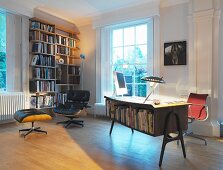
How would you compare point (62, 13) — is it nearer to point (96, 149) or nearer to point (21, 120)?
point (21, 120)

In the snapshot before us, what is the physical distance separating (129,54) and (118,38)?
1.99 feet

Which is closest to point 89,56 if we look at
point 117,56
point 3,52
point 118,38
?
point 117,56

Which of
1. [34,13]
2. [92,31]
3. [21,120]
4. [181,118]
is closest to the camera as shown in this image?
[181,118]

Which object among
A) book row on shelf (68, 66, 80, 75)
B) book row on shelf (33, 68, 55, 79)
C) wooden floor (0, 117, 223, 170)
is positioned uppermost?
book row on shelf (68, 66, 80, 75)

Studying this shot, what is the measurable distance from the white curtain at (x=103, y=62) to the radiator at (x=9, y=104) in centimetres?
213

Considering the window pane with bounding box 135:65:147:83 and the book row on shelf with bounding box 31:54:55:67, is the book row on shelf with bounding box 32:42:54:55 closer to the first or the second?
the book row on shelf with bounding box 31:54:55:67

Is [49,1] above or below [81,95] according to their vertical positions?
above

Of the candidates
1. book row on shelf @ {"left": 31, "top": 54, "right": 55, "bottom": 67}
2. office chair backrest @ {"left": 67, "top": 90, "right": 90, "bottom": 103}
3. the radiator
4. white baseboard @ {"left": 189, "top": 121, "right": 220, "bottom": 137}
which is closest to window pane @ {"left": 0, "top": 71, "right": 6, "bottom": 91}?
the radiator

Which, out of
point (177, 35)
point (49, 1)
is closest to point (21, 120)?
point (49, 1)

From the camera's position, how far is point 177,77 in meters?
4.61

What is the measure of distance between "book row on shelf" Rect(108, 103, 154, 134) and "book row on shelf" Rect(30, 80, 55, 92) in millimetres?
2534

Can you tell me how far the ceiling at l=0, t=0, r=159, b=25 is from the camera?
497cm

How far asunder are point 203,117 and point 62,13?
4.60 m

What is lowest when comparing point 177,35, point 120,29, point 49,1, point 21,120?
point 21,120
